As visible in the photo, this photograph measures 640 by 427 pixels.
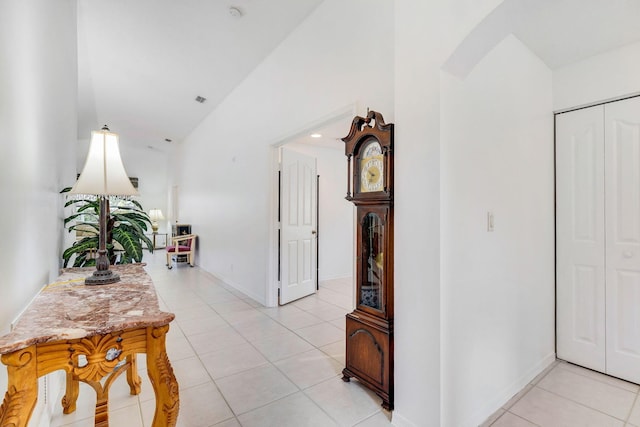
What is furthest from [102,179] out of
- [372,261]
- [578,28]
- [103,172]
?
[578,28]

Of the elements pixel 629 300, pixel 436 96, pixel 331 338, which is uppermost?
pixel 436 96

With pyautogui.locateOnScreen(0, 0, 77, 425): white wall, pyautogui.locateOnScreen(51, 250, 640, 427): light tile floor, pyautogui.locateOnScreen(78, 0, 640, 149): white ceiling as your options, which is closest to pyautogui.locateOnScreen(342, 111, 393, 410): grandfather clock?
pyautogui.locateOnScreen(51, 250, 640, 427): light tile floor

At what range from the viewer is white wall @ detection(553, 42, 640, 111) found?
2.20 metres

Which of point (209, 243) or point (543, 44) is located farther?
point (209, 243)

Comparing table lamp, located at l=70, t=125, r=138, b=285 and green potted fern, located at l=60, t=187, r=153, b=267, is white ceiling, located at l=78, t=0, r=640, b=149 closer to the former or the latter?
table lamp, located at l=70, t=125, r=138, b=285

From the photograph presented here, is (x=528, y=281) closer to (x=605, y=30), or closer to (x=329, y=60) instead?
(x=605, y=30)

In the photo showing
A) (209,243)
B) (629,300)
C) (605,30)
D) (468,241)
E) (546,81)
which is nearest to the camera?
(468,241)

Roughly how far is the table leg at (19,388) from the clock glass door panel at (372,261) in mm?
1646

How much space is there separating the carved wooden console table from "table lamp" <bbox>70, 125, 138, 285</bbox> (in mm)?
191

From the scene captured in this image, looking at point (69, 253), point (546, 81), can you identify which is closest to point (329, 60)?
point (546, 81)

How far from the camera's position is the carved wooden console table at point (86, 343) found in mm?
937

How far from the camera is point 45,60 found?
1.65 m

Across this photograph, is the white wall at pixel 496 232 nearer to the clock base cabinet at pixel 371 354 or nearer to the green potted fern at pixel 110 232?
the clock base cabinet at pixel 371 354

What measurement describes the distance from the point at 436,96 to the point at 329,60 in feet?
5.14
